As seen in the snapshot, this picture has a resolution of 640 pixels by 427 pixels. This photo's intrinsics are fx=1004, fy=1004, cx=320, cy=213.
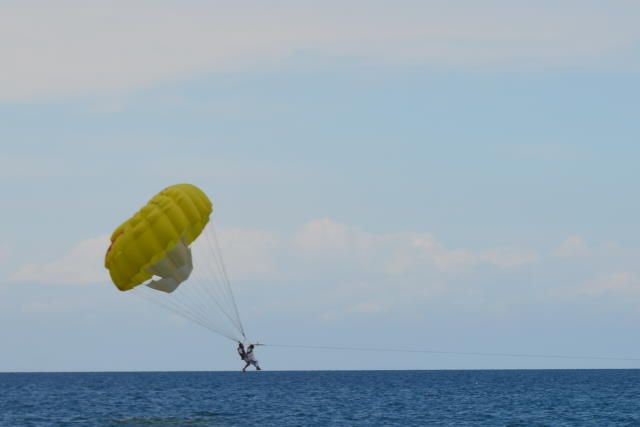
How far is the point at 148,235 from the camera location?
39500 mm

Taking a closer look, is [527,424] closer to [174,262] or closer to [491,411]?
[491,411]

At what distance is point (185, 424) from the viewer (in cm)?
5153

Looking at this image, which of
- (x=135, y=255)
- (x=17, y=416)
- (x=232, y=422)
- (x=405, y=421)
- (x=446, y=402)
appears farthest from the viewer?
(x=446, y=402)

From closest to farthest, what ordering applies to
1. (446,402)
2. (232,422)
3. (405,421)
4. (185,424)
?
(185,424), (232,422), (405,421), (446,402)

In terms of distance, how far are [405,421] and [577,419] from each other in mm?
10973

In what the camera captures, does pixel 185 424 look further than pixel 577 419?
No

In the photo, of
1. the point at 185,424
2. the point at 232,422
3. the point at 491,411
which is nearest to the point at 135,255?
the point at 185,424

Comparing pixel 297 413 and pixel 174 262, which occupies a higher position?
pixel 174 262

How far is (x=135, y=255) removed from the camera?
3956 cm

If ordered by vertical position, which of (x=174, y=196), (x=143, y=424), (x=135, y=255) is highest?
(x=174, y=196)

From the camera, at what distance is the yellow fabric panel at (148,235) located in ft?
130

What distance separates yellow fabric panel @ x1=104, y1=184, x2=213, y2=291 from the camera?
130 ft

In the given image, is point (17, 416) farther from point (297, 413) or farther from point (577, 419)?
point (577, 419)

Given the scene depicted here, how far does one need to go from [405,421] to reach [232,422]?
10529 mm
